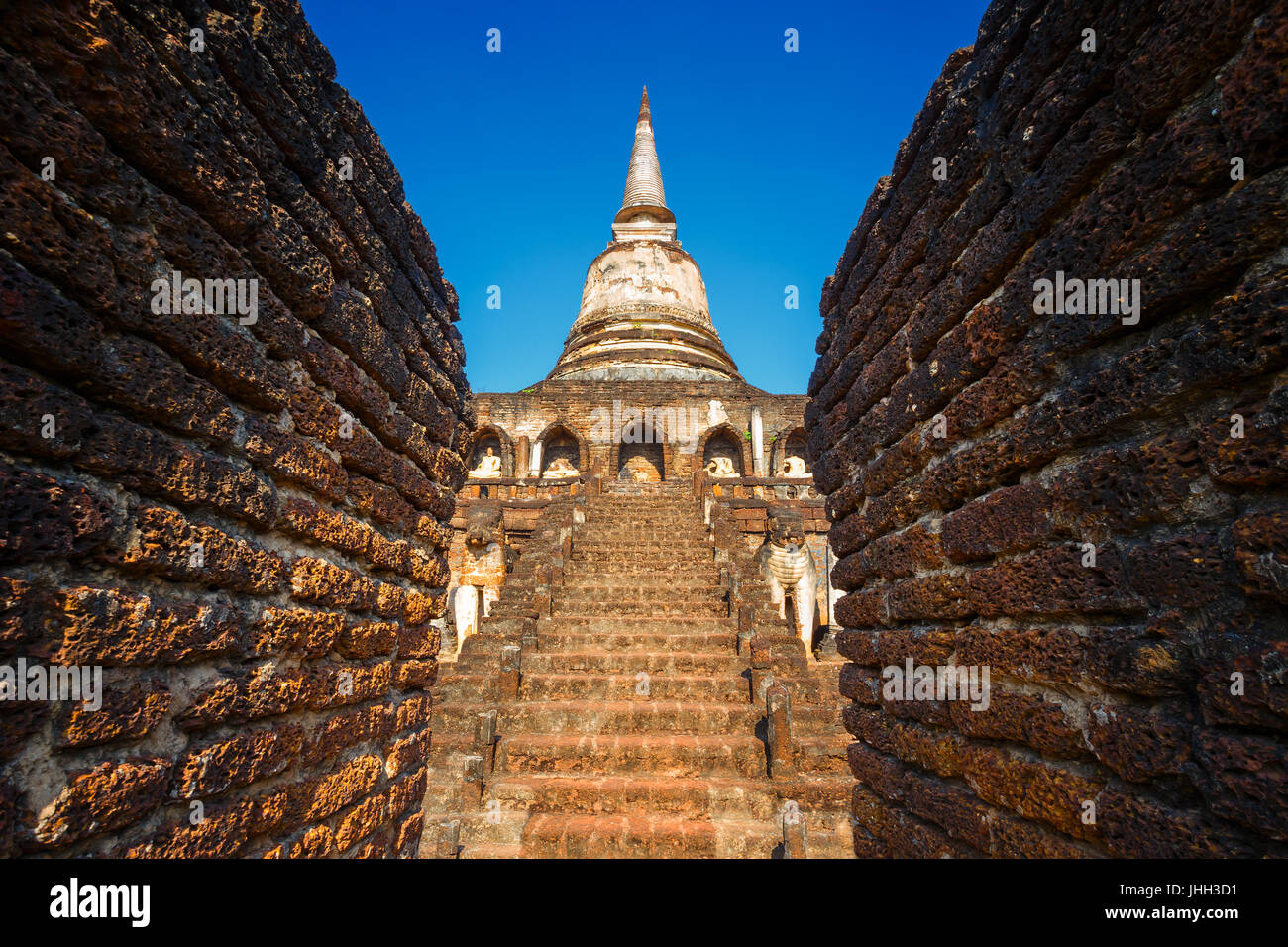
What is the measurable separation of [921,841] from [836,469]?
178 centimetres

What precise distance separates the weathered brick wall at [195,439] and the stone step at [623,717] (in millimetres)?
4350

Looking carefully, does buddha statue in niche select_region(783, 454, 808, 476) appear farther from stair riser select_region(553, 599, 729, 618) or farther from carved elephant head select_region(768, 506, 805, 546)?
stair riser select_region(553, 599, 729, 618)

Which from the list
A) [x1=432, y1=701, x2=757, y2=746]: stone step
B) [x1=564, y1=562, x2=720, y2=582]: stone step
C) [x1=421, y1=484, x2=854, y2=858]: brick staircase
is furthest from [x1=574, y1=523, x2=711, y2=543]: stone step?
[x1=432, y1=701, x2=757, y2=746]: stone step

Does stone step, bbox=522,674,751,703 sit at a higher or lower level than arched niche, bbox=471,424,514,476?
lower

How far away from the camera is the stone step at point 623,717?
6805mm

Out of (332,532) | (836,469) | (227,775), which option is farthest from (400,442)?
(836,469)

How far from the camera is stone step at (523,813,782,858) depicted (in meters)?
5.32

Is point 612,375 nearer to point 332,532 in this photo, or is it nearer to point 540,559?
point 540,559

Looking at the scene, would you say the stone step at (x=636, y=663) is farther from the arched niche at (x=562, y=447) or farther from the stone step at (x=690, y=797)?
the arched niche at (x=562, y=447)

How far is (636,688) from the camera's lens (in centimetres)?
739

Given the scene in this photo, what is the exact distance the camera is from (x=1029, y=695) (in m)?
1.99

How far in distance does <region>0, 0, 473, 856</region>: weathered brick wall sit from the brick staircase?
3384 millimetres

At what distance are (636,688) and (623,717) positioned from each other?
0.52m

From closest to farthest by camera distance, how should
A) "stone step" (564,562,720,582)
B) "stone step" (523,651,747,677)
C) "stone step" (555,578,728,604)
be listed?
"stone step" (523,651,747,677)
"stone step" (555,578,728,604)
"stone step" (564,562,720,582)
